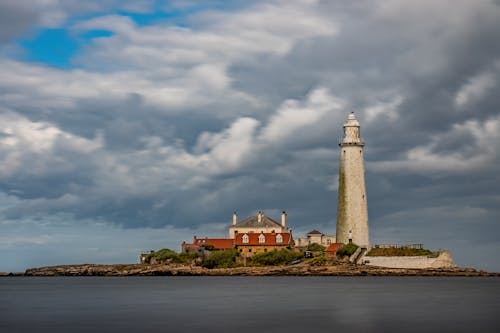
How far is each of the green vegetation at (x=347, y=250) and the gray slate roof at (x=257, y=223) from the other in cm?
1678

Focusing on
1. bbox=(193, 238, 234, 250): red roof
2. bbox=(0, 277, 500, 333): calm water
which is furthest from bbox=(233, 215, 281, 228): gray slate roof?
bbox=(0, 277, 500, 333): calm water

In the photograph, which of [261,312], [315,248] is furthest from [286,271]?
[261,312]

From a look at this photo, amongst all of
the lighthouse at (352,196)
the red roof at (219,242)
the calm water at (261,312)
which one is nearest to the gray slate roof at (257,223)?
the red roof at (219,242)

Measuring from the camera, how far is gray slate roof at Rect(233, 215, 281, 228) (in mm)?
109188

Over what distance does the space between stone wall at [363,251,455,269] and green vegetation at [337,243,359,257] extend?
7.99 ft


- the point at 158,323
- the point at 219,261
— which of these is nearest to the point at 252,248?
the point at 219,261

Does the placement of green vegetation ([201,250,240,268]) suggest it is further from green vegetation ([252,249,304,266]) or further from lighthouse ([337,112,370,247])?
lighthouse ([337,112,370,247])

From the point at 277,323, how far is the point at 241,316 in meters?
4.88

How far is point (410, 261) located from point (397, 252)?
2.02 metres

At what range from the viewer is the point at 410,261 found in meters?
94.2

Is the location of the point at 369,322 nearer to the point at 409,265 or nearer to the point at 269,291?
the point at 269,291

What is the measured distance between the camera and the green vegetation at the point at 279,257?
9962 centimetres

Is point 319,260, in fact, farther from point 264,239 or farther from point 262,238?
point 262,238

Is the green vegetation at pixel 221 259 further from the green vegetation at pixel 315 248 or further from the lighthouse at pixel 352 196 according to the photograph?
the lighthouse at pixel 352 196
